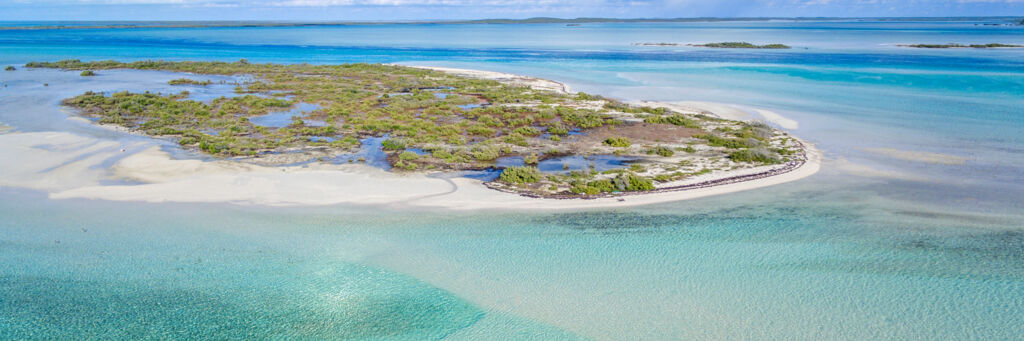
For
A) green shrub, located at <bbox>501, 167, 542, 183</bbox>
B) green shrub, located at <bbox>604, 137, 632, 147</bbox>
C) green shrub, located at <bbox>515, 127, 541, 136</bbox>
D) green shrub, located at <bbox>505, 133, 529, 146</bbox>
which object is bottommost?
green shrub, located at <bbox>501, 167, 542, 183</bbox>

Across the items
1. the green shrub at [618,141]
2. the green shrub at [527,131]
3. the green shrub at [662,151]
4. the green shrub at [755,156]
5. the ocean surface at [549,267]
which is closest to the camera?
the ocean surface at [549,267]

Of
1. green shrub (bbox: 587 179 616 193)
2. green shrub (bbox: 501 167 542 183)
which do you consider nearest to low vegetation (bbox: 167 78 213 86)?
green shrub (bbox: 501 167 542 183)

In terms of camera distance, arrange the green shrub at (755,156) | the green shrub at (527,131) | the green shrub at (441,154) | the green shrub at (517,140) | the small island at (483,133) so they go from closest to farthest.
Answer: the small island at (483,133)
the green shrub at (755,156)
the green shrub at (441,154)
the green shrub at (517,140)
the green shrub at (527,131)

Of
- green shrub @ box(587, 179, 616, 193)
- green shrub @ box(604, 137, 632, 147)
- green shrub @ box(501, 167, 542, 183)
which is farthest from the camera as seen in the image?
green shrub @ box(604, 137, 632, 147)

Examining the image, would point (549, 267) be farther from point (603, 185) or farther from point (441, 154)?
point (441, 154)

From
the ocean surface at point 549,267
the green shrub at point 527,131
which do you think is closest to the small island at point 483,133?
the green shrub at point 527,131

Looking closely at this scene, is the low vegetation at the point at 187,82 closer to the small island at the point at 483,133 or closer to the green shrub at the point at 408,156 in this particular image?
the small island at the point at 483,133

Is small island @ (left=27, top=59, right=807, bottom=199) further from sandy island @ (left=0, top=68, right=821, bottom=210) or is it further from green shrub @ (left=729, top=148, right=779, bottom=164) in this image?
sandy island @ (left=0, top=68, right=821, bottom=210)

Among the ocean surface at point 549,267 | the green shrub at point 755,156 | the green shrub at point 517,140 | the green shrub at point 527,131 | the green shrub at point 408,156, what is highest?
the green shrub at point 755,156
